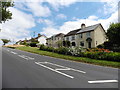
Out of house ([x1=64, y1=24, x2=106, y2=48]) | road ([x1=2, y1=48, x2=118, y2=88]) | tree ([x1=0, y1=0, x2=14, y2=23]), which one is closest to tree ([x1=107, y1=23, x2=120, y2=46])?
house ([x1=64, y1=24, x2=106, y2=48])

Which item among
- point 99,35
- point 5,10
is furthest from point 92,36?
point 5,10

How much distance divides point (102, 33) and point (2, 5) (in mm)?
31898

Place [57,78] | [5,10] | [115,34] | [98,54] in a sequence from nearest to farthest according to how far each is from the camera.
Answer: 1. [57,78]
2. [98,54]
3. [5,10]
4. [115,34]

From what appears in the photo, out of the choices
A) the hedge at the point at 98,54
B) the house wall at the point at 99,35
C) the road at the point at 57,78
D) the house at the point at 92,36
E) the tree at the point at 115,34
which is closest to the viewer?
the road at the point at 57,78

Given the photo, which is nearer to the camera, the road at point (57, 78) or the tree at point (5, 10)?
the road at point (57, 78)

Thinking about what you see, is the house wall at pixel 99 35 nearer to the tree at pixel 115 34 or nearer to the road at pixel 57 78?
the tree at pixel 115 34

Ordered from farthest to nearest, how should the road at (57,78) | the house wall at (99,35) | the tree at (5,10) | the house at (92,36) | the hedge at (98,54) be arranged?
the house wall at (99,35) → the house at (92,36) → the tree at (5,10) → the hedge at (98,54) → the road at (57,78)

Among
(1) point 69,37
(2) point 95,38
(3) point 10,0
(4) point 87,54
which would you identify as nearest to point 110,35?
(2) point 95,38

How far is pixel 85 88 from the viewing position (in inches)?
177

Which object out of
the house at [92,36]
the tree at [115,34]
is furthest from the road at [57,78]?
the house at [92,36]

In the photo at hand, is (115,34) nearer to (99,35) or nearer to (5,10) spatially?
(99,35)

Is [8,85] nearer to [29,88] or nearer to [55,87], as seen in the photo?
[29,88]

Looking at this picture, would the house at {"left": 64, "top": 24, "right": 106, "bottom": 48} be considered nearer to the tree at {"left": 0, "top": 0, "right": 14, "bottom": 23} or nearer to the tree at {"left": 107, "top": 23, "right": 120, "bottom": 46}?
the tree at {"left": 107, "top": 23, "right": 120, "bottom": 46}

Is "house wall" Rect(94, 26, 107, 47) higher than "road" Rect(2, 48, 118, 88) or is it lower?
higher
